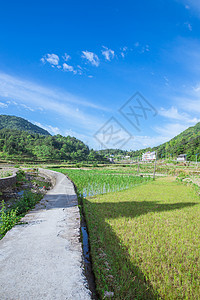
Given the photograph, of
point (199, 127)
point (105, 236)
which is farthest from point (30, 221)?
point (199, 127)

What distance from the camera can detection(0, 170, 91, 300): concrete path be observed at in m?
1.89

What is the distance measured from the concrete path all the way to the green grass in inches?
22.2

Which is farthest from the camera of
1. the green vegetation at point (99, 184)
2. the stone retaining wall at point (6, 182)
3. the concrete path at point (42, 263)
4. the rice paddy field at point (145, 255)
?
the green vegetation at point (99, 184)

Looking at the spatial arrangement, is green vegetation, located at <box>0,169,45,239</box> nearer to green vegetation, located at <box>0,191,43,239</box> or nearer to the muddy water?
green vegetation, located at <box>0,191,43,239</box>

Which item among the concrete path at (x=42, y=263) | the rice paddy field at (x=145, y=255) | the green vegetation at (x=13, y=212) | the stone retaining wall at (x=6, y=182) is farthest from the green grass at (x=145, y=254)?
the stone retaining wall at (x=6, y=182)

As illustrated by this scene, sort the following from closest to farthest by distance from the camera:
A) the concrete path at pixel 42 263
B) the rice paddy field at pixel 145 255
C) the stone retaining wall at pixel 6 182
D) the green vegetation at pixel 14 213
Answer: the concrete path at pixel 42 263 < the rice paddy field at pixel 145 255 < the green vegetation at pixel 14 213 < the stone retaining wall at pixel 6 182

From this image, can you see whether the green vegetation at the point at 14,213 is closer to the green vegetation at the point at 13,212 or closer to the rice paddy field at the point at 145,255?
the green vegetation at the point at 13,212

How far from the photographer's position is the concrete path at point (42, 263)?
1891mm

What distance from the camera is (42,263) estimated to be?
245cm

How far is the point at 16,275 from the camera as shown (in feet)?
7.03

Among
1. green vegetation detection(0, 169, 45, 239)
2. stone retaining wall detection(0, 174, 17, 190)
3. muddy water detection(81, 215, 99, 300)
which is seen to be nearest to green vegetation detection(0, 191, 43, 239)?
green vegetation detection(0, 169, 45, 239)

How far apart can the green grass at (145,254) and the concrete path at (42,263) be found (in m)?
0.56

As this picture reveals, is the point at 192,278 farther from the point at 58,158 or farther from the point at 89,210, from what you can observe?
the point at 58,158

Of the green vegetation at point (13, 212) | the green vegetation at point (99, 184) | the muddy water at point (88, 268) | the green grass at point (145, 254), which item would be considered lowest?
the green vegetation at point (99, 184)
